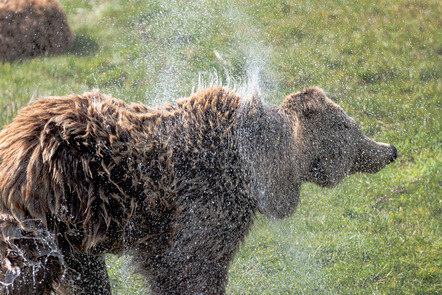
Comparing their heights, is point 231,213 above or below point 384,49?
above

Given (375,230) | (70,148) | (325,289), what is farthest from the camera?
(375,230)

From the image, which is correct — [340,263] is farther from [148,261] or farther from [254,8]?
[254,8]

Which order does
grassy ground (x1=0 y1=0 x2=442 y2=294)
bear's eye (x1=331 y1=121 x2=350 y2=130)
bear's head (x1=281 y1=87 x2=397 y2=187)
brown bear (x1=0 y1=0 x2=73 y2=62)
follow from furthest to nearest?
1. brown bear (x1=0 y1=0 x2=73 y2=62)
2. grassy ground (x1=0 y1=0 x2=442 y2=294)
3. bear's eye (x1=331 y1=121 x2=350 y2=130)
4. bear's head (x1=281 y1=87 x2=397 y2=187)

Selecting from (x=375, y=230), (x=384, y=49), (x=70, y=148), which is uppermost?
(x=70, y=148)

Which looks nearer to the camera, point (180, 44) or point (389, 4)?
point (180, 44)

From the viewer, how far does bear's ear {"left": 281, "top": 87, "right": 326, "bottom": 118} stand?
368 centimetres

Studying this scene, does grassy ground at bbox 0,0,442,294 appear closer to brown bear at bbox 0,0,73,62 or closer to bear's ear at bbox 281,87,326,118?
brown bear at bbox 0,0,73,62

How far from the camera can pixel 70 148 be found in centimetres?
268

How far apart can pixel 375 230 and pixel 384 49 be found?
13.3 ft

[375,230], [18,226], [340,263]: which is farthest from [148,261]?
[375,230]

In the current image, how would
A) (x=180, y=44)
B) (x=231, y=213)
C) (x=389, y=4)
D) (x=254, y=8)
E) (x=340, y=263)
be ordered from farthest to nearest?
(x=389, y=4)
(x=254, y=8)
(x=180, y=44)
(x=340, y=263)
(x=231, y=213)

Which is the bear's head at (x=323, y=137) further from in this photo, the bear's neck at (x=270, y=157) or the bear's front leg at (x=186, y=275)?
the bear's front leg at (x=186, y=275)

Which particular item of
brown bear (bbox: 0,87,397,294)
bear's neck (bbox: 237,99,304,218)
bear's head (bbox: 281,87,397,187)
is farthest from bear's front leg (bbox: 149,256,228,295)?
bear's head (bbox: 281,87,397,187)

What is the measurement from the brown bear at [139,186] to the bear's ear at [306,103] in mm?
215
